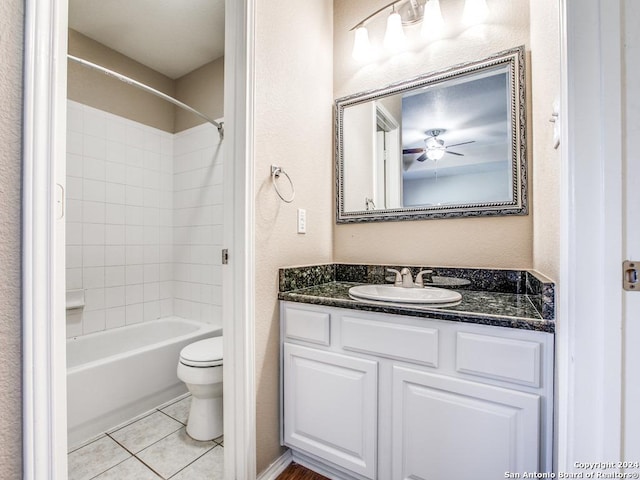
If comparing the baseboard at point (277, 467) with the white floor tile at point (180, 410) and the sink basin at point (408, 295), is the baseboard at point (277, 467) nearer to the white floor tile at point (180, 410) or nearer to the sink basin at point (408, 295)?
the white floor tile at point (180, 410)

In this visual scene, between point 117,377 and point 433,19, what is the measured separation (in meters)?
2.58

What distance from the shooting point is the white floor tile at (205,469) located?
1345 mm

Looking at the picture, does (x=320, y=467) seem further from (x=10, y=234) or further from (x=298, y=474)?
(x=10, y=234)

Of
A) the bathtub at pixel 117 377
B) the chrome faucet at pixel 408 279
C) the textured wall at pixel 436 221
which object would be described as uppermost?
the textured wall at pixel 436 221

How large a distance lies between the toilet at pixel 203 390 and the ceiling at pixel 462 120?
145 cm

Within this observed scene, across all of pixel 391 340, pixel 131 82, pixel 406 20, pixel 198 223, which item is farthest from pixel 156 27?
pixel 391 340

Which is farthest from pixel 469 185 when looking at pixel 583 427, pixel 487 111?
pixel 583 427

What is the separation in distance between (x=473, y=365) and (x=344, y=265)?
0.92 meters

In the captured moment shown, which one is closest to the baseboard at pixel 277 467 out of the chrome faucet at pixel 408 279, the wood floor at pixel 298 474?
the wood floor at pixel 298 474

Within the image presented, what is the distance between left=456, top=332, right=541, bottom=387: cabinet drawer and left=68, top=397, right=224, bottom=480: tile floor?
47.2 inches

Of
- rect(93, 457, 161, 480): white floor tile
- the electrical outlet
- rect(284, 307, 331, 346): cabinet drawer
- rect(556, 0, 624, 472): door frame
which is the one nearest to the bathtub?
rect(93, 457, 161, 480): white floor tile

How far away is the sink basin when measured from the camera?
1086 mm

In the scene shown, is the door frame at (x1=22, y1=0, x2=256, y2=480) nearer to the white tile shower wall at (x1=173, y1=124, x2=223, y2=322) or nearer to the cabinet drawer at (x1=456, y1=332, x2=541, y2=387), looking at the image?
the cabinet drawer at (x1=456, y1=332, x2=541, y2=387)

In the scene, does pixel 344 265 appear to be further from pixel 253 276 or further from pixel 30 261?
pixel 30 261
